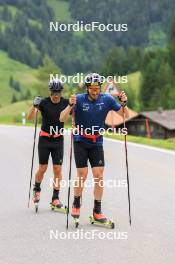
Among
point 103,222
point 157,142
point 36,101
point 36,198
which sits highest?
point 157,142

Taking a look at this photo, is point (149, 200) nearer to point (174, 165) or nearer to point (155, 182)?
point (155, 182)

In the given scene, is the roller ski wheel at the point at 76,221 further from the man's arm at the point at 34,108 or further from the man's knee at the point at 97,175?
the man's arm at the point at 34,108

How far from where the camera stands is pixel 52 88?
29.1ft

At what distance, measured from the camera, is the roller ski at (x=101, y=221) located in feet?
26.3

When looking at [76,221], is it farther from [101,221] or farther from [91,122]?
[91,122]

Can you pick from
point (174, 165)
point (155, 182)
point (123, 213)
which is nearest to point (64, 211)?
point (123, 213)

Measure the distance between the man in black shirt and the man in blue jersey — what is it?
3.09 feet

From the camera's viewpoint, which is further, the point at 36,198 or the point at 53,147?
the point at 36,198

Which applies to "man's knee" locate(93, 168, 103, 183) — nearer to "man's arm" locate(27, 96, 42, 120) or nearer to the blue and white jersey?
the blue and white jersey

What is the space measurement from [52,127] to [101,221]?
1.79 m

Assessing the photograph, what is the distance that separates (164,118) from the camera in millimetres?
105375

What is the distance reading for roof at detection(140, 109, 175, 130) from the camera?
103 meters

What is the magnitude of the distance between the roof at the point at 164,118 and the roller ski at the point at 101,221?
94.0 m
